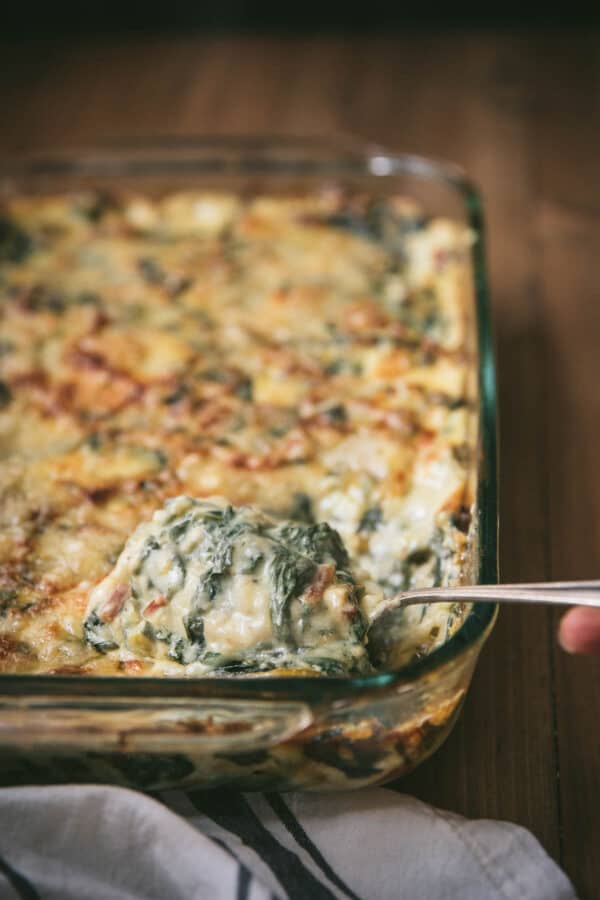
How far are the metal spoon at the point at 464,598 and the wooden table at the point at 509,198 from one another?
21cm

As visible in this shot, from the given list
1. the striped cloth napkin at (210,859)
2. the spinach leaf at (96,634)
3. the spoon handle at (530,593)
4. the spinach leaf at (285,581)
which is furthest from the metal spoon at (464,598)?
the spinach leaf at (96,634)

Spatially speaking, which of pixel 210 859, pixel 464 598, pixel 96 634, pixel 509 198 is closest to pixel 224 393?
pixel 96 634

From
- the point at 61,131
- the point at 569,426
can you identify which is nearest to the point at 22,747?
the point at 569,426

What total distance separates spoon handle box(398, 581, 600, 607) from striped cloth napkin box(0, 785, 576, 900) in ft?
1.03

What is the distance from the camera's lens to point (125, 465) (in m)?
1.76

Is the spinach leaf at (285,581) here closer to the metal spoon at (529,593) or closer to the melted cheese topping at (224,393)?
the melted cheese topping at (224,393)

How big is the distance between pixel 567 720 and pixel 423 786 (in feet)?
0.84

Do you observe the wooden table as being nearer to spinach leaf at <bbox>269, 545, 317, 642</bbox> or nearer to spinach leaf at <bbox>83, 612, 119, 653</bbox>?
spinach leaf at <bbox>269, 545, 317, 642</bbox>

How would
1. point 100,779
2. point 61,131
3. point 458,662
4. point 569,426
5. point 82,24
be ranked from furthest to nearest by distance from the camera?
point 82,24 < point 61,131 < point 569,426 < point 100,779 < point 458,662

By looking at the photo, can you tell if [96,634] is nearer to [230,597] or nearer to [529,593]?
[230,597]

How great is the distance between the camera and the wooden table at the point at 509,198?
4.88ft

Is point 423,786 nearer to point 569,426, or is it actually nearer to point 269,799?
point 269,799

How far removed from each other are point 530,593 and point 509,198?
168 cm

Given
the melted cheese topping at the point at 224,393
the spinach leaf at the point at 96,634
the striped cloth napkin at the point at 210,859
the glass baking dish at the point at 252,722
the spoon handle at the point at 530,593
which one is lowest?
the striped cloth napkin at the point at 210,859
